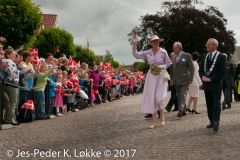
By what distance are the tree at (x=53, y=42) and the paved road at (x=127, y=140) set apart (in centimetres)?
4681

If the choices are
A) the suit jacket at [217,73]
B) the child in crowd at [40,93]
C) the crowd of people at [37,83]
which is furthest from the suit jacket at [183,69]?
the child in crowd at [40,93]

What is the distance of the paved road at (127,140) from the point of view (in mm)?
6430

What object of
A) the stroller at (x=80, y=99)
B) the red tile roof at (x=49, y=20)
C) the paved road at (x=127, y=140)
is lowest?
the paved road at (x=127, y=140)

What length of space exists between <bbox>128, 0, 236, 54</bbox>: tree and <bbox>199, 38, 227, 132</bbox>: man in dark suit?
4301 centimetres

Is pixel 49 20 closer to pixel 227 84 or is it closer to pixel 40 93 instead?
pixel 227 84

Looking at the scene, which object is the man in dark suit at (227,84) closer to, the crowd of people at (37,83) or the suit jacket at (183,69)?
the suit jacket at (183,69)

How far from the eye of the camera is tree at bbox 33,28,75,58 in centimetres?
5628

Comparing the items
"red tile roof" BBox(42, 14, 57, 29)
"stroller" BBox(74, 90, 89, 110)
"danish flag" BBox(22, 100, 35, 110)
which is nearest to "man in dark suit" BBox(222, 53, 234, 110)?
"stroller" BBox(74, 90, 89, 110)

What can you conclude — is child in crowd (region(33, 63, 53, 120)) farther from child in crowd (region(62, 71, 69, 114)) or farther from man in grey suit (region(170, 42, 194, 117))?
man in grey suit (region(170, 42, 194, 117))

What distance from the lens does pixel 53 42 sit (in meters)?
56.9

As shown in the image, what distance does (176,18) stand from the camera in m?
52.4

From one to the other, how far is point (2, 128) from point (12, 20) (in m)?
29.4

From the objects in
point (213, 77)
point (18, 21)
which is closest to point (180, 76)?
point (213, 77)

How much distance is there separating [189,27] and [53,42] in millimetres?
19715
